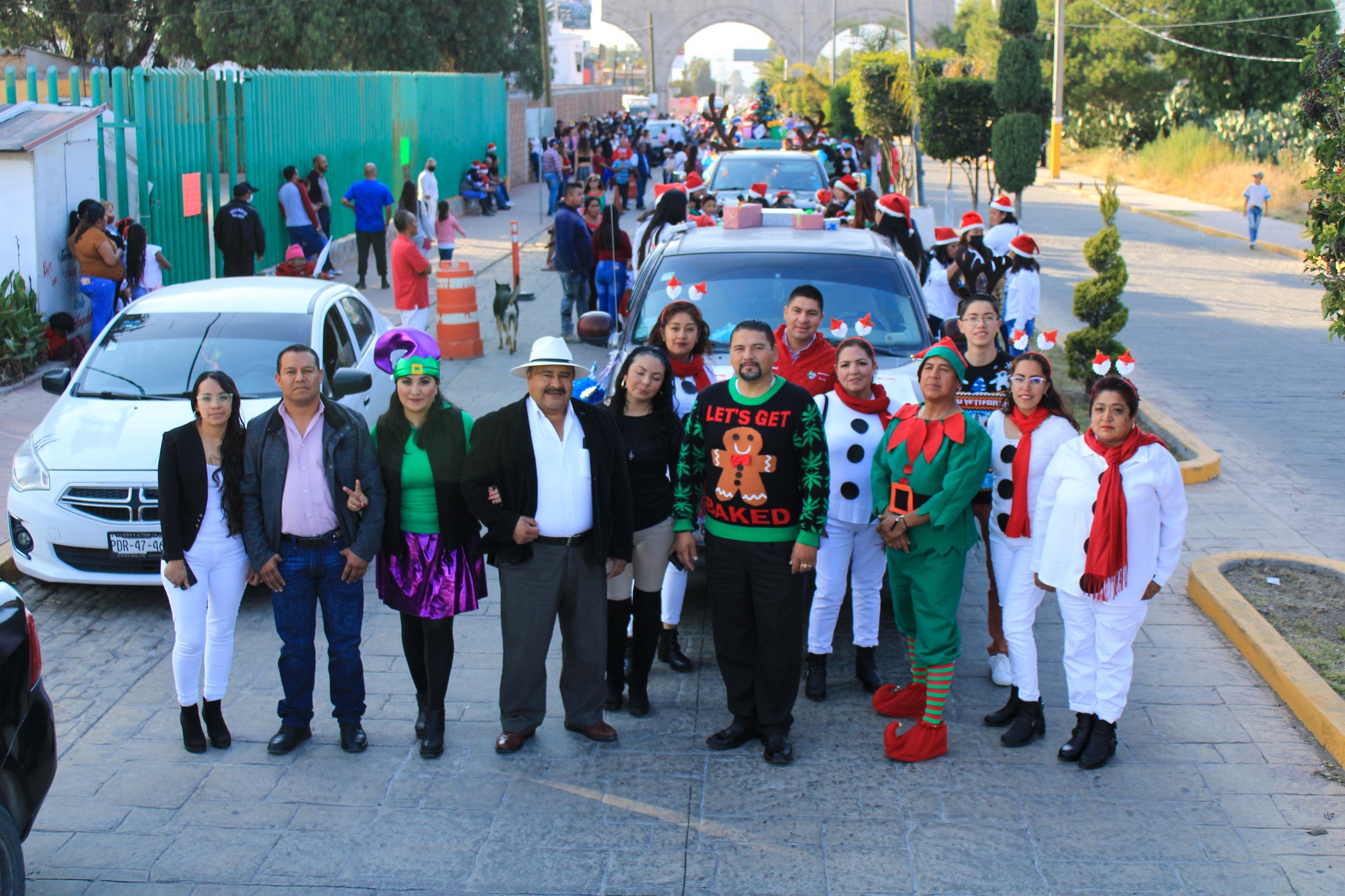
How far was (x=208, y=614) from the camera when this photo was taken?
5293mm

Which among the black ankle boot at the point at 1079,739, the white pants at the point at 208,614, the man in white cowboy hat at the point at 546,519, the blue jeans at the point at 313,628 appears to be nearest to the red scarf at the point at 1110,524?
the black ankle boot at the point at 1079,739

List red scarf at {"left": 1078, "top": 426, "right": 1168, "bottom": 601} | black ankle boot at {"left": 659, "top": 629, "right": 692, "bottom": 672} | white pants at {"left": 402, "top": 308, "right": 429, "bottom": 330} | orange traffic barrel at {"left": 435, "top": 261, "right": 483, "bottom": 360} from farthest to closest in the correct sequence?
orange traffic barrel at {"left": 435, "top": 261, "right": 483, "bottom": 360} → white pants at {"left": 402, "top": 308, "right": 429, "bottom": 330} → black ankle boot at {"left": 659, "top": 629, "right": 692, "bottom": 672} → red scarf at {"left": 1078, "top": 426, "right": 1168, "bottom": 601}

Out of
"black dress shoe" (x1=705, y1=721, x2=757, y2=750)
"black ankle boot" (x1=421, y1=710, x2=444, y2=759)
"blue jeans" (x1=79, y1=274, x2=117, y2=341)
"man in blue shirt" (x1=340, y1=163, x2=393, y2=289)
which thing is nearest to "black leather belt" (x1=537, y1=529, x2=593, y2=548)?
"black ankle boot" (x1=421, y1=710, x2=444, y2=759)

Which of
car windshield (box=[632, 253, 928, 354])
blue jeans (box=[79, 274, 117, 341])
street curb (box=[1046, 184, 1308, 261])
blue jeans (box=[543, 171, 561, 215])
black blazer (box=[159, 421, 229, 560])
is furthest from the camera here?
blue jeans (box=[543, 171, 561, 215])

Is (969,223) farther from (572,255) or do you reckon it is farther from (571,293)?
(571,293)

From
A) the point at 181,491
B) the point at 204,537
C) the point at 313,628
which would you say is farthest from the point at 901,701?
the point at 181,491

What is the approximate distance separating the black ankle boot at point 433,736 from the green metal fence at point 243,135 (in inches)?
421

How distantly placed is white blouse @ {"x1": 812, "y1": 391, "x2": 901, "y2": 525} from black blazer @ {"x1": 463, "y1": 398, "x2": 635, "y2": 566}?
103cm

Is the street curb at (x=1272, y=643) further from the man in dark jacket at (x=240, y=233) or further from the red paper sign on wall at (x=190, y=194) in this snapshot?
the red paper sign on wall at (x=190, y=194)

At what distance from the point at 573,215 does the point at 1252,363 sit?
783cm

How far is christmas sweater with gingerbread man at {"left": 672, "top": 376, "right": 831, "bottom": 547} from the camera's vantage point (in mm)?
5109

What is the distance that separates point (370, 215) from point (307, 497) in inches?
540

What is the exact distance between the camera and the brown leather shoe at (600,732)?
5.48 m

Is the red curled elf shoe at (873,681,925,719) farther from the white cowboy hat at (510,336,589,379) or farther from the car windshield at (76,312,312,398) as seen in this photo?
the car windshield at (76,312,312,398)
